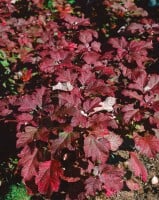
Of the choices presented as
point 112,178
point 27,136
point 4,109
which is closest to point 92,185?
point 112,178

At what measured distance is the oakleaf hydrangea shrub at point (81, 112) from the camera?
187 centimetres

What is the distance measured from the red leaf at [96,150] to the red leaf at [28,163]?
297 mm

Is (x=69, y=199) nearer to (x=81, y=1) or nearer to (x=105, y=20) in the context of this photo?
(x=105, y=20)

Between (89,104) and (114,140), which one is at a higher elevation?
(89,104)

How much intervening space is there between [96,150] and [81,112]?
275 millimetres

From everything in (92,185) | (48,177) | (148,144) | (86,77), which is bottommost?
(92,185)

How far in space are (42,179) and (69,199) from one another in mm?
380

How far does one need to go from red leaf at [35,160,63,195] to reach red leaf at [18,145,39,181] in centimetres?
4

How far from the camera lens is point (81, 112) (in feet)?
6.63

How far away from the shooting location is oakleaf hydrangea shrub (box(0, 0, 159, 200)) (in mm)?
1867

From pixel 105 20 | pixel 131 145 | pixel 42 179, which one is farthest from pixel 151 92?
pixel 105 20

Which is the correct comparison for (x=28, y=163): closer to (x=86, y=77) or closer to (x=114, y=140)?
(x=114, y=140)

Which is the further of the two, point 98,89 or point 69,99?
point 98,89

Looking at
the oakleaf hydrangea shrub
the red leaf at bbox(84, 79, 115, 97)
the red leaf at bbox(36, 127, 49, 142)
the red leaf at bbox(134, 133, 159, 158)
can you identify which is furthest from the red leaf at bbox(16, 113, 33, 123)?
the red leaf at bbox(134, 133, 159, 158)
